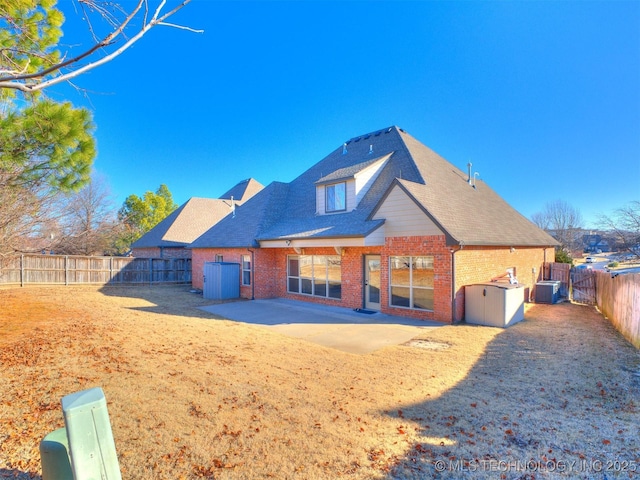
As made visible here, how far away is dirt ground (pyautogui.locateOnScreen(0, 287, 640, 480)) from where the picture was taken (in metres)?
3.32

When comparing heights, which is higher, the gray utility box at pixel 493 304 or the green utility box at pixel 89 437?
the green utility box at pixel 89 437

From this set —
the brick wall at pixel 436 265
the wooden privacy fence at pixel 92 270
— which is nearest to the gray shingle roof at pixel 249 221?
the wooden privacy fence at pixel 92 270

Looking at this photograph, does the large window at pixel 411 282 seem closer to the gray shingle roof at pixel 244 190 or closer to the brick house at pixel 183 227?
the brick house at pixel 183 227

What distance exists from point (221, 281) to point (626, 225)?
2109cm

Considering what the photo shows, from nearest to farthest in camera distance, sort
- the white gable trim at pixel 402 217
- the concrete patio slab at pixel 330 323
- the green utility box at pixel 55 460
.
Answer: the green utility box at pixel 55 460, the concrete patio slab at pixel 330 323, the white gable trim at pixel 402 217

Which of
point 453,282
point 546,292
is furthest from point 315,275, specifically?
point 546,292

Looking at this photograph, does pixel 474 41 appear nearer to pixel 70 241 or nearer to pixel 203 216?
pixel 203 216

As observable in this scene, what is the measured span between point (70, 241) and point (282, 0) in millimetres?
26356

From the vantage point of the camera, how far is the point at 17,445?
3.49 m

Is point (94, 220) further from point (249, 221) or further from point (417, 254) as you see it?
point (417, 254)

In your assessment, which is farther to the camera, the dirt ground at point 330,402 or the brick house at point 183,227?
the brick house at point 183,227

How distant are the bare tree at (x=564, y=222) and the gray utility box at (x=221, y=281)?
40.4m

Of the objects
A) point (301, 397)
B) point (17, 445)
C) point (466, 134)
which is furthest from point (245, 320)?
point (466, 134)

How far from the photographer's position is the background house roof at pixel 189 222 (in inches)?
1051
